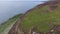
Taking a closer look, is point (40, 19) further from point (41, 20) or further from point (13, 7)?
point (13, 7)

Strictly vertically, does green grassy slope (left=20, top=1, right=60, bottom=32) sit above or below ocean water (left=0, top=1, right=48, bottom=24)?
below

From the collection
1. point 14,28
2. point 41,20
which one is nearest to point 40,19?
point 41,20

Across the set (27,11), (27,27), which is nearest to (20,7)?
(27,11)

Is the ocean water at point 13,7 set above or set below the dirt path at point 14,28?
above

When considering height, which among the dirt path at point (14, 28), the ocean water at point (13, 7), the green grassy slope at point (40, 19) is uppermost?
the ocean water at point (13, 7)

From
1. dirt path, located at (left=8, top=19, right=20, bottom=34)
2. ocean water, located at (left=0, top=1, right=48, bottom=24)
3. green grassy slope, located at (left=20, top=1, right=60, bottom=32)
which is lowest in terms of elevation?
dirt path, located at (left=8, top=19, right=20, bottom=34)
